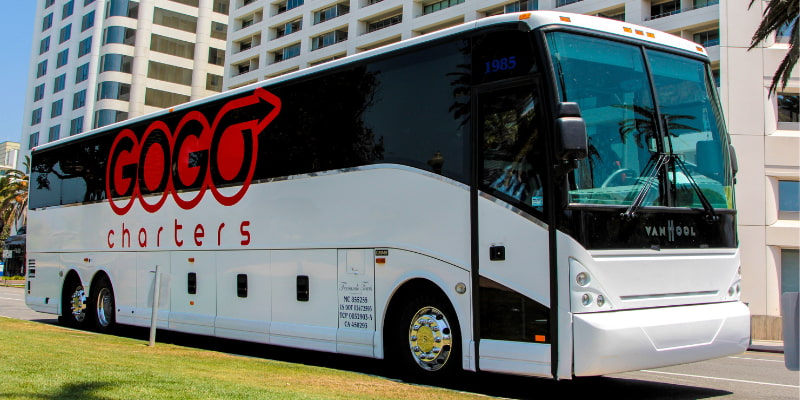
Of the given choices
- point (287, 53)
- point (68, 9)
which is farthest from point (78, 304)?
point (68, 9)

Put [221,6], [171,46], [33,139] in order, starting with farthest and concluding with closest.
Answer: [33,139] < [221,6] < [171,46]

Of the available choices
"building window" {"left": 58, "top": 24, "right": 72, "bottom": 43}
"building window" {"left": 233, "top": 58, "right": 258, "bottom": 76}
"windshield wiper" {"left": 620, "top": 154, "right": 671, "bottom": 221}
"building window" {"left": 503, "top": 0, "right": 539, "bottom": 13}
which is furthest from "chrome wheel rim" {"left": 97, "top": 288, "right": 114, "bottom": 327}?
"building window" {"left": 58, "top": 24, "right": 72, "bottom": 43}

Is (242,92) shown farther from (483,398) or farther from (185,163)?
(483,398)

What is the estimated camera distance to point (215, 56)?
83000 mm

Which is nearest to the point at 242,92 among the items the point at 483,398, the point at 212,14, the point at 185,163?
the point at 185,163

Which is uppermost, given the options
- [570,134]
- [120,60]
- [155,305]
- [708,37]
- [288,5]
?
[288,5]

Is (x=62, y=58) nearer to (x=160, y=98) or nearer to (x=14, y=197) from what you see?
(x=160, y=98)

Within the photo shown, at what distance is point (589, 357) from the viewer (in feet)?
23.3

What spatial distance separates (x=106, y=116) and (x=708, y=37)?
189 feet

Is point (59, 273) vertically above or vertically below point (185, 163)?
below

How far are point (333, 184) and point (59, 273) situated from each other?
378 inches

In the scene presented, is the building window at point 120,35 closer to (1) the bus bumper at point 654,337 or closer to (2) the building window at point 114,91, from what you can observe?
(2) the building window at point 114,91

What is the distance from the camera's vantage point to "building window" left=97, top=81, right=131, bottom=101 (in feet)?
250

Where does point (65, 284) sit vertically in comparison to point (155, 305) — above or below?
above
